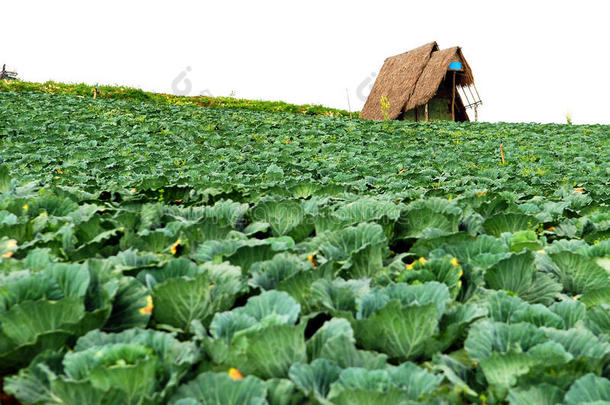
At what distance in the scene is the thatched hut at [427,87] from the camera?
Answer: 75.9 ft

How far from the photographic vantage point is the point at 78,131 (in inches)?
476

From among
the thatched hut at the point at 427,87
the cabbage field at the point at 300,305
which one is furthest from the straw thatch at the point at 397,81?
the cabbage field at the point at 300,305

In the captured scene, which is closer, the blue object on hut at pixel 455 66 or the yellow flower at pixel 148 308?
the yellow flower at pixel 148 308

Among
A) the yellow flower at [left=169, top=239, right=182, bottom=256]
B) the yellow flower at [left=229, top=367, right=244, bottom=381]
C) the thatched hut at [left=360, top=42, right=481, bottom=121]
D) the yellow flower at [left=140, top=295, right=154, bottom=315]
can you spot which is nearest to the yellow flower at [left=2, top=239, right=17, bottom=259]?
the yellow flower at [left=169, top=239, right=182, bottom=256]

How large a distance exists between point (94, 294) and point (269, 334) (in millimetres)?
703

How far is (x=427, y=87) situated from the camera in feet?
75.4

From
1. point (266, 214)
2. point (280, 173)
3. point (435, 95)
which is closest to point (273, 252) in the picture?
point (266, 214)

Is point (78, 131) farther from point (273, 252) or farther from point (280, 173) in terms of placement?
point (273, 252)

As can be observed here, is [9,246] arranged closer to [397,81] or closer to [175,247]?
[175,247]

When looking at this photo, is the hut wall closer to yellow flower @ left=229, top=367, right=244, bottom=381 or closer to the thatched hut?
the thatched hut

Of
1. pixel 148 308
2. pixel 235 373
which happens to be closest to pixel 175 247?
pixel 148 308

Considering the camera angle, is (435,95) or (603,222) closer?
(603,222)

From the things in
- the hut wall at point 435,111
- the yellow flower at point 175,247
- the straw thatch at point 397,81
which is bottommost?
the yellow flower at point 175,247

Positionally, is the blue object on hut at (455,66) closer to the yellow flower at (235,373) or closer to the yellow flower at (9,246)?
the yellow flower at (9,246)
